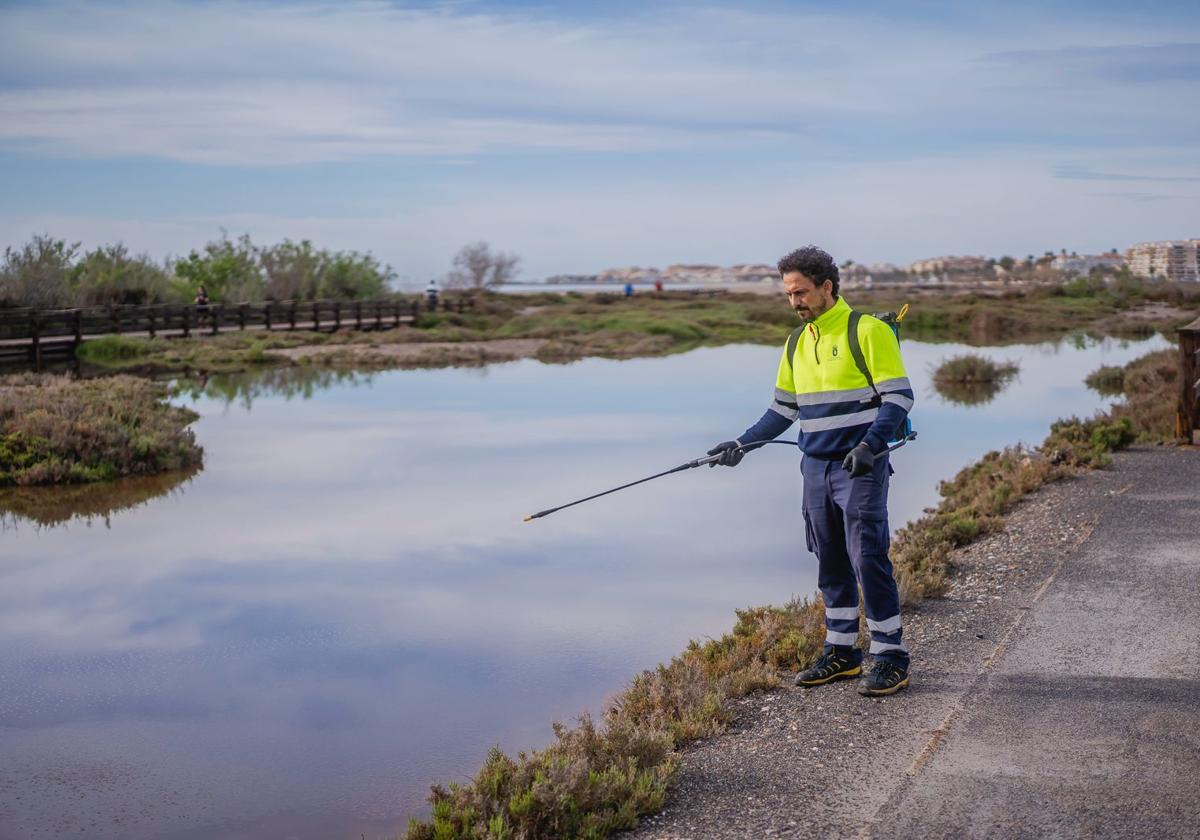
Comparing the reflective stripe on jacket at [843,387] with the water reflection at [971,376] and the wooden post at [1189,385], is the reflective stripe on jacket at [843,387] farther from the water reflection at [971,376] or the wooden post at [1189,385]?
the water reflection at [971,376]

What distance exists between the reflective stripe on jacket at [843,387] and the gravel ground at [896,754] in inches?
46.1

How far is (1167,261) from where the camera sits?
65.6m

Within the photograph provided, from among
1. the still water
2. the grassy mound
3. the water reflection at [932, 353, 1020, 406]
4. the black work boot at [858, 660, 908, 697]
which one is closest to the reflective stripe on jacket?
the black work boot at [858, 660, 908, 697]

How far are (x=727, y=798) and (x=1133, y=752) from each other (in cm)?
159

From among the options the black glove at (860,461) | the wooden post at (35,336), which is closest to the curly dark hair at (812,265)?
the black glove at (860,461)

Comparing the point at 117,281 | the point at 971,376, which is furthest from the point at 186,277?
the point at 971,376

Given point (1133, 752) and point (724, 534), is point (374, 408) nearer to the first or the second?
point (724, 534)

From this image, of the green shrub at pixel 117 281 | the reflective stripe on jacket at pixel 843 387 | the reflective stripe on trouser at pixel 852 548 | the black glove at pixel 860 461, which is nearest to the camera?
the black glove at pixel 860 461

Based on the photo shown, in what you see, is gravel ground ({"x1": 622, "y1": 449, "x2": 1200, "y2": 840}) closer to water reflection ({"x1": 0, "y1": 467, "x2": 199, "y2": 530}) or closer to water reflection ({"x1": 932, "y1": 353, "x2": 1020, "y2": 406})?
water reflection ({"x1": 0, "y1": 467, "x2": 199, "y2": 530})

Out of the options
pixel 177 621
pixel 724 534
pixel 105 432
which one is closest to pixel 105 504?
pixel 105 432

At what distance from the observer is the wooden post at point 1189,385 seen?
13.2 metres

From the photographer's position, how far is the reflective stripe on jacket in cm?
533

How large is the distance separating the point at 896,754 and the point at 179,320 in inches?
1489

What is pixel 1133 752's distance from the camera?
4840mm
